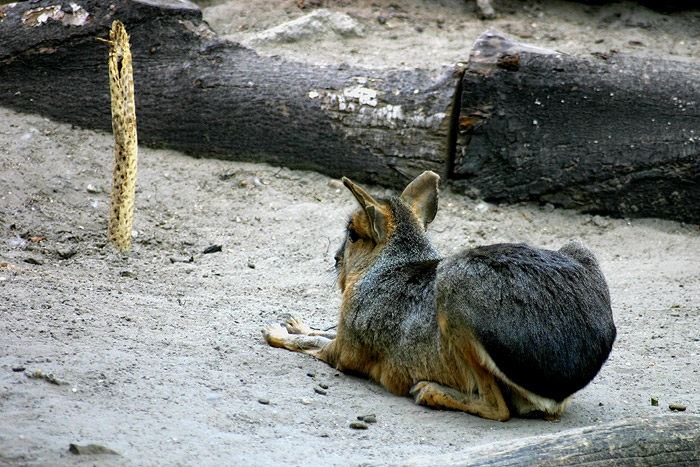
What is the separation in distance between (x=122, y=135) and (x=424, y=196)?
9.39 feet

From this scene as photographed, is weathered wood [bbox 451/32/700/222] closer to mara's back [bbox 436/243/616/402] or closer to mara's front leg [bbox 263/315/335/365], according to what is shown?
mara's front leg [bbox 263/315/335/365]

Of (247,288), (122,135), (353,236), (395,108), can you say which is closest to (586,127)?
(395,108)

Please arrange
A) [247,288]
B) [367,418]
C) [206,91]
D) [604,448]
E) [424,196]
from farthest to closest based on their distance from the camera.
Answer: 1. [206,91]
2. [247,288]
3. [424,196]
4. [367,418]
5. [604,448]

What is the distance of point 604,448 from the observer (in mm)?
3062

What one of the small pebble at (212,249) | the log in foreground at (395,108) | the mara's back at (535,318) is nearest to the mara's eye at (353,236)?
the mara's back at (535,318)

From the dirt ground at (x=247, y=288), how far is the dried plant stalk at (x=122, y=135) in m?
0.25

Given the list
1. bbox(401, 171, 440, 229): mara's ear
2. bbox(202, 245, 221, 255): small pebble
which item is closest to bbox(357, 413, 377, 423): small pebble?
bbox(401, 171, 440, 229): mara's ear

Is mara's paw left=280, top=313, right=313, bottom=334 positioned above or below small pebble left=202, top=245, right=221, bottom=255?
above

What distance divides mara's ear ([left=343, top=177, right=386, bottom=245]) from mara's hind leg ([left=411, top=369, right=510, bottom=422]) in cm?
112

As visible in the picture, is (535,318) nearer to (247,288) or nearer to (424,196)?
(424,196)

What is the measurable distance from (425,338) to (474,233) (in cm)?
331

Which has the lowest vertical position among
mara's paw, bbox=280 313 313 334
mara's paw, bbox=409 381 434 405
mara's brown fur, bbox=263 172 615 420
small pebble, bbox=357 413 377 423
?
mara's paw, bbox=280 313 313 334

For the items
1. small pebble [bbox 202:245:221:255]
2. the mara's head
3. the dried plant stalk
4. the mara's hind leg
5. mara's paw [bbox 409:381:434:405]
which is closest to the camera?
the mara's hind leg

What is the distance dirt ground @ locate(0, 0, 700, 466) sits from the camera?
3.48 metres
